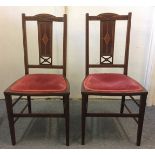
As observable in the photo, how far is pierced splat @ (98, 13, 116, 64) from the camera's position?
171 cm

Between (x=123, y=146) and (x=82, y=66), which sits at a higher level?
(x=82, y=66)

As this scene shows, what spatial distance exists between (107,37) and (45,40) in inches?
20.2

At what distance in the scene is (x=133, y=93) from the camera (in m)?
1.39

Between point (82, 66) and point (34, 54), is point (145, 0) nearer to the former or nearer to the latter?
point (82, 66)

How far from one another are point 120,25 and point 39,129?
1239 mm

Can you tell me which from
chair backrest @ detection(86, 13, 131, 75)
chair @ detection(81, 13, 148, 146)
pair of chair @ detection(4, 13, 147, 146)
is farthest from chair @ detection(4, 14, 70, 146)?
chair backrest @ detection(86, 13, 131, 75)

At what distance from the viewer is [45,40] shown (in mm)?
1738

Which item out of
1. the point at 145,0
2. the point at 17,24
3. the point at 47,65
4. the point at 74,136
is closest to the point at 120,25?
the point at 145,0

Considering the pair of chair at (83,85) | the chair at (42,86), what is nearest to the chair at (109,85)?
the pair of chair at (83,85)

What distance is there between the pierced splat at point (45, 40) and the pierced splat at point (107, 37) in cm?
43

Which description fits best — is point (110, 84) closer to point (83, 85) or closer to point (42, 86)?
point (83, 85)

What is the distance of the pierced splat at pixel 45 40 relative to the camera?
1.71m

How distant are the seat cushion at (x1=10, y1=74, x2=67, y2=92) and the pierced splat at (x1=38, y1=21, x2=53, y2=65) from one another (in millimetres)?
197

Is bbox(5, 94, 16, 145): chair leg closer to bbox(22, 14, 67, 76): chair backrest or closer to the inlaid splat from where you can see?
bbox(22, 14, 67, 76): chair backrest
